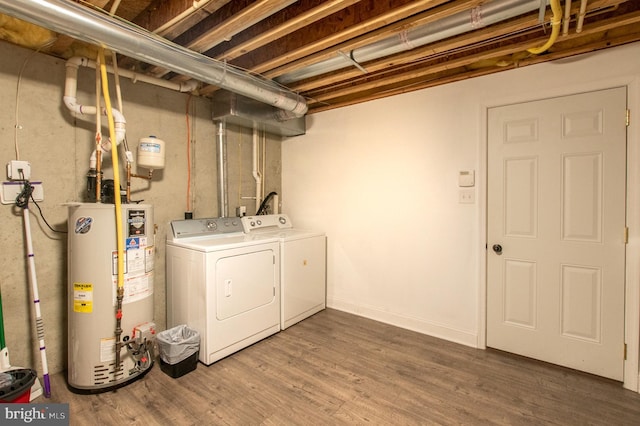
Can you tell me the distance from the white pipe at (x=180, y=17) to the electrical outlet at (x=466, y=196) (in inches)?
96.3

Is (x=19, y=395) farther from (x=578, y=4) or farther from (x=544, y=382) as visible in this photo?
(x=578, y=4)

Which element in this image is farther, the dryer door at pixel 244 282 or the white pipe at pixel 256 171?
the white pipe at pixel 256 171

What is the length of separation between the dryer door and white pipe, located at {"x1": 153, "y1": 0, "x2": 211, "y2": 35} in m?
1.67

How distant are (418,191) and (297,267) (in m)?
1.50

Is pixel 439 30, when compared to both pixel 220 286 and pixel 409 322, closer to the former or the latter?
pixel 220 286

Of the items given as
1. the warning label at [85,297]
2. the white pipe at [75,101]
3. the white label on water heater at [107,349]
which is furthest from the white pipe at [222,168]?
the white label on water heater at [107,349]

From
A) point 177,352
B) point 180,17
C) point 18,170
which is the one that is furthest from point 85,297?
point 180,17

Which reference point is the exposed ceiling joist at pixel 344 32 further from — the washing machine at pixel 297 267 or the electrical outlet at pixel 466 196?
the washing machine at pixel 297 267

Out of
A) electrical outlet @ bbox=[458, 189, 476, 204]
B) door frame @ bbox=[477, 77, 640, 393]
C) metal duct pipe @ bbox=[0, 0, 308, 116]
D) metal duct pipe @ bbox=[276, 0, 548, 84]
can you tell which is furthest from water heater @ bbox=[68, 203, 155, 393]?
door frame @ bbox=[477, 77, 640, 393]

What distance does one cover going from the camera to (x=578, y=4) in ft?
5.59

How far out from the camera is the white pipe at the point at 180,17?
5.48 ft

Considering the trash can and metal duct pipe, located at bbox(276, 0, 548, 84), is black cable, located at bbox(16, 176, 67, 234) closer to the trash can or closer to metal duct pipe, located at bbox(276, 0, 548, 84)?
the trash can

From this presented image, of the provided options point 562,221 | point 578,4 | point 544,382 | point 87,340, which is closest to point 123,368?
point 87,340

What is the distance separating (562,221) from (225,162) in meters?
3.15
